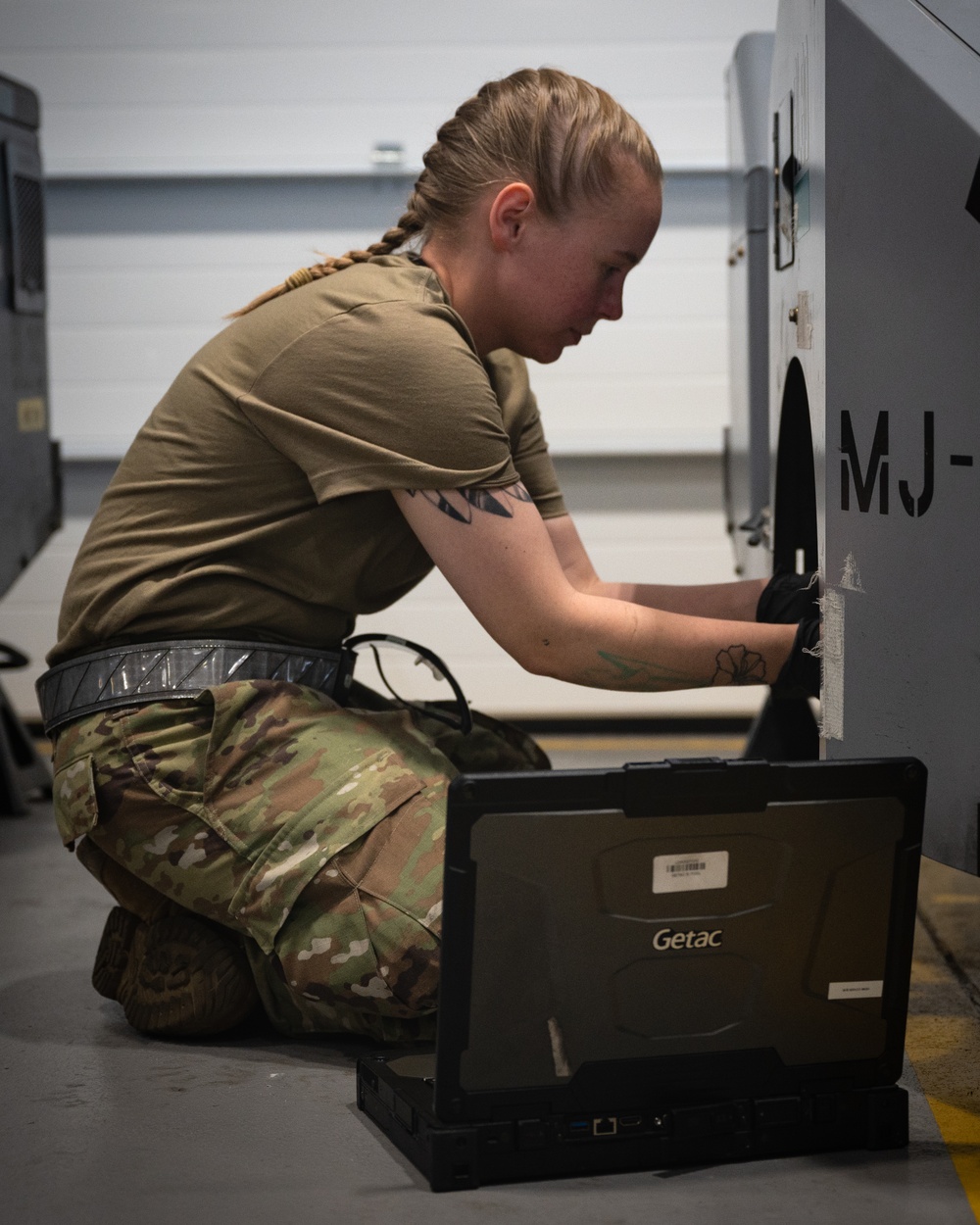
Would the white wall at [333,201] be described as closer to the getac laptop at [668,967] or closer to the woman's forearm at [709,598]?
the woman's forearm at [709,598]

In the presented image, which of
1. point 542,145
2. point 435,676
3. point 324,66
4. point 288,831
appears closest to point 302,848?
point 288,831

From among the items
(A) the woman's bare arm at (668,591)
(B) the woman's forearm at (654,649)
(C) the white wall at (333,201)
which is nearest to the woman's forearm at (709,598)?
(A) the woman's bare arm at (668,591)

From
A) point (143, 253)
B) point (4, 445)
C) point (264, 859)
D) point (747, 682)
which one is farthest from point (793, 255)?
point (143, 253)

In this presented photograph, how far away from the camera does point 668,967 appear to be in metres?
1.50

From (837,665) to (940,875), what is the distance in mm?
1404

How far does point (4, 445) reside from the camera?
357cm

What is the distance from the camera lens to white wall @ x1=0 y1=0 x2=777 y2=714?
4.57 metres

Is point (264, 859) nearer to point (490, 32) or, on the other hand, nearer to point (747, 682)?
point (747, 682)

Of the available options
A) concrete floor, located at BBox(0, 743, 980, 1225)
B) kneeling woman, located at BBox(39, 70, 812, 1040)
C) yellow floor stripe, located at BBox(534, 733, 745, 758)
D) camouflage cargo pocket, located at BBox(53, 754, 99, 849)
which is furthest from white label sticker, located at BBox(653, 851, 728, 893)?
yellow floor stripe, located at BBox(534, 733, 745, 758)

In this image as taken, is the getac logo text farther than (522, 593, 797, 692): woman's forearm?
No

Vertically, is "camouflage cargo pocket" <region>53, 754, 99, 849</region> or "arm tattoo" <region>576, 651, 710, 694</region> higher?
"arm tattoo" <region>576, 651, 710, 694</region>

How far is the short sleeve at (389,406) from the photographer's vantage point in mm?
1790

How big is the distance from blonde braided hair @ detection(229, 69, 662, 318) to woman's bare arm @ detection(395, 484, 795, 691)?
1.39 feet

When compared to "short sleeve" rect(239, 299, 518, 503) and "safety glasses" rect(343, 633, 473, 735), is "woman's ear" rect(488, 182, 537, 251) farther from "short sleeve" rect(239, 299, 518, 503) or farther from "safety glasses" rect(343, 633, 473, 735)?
"safety glasses" rect(343, 633, 473, 735)
